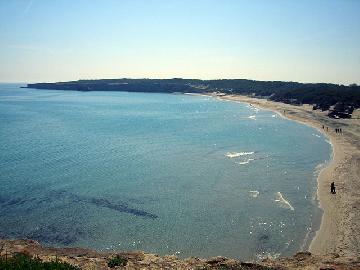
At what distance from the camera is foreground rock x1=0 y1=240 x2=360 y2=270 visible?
674 inches

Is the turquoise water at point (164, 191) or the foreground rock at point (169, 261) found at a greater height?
the foreground rock at point (169, 261)

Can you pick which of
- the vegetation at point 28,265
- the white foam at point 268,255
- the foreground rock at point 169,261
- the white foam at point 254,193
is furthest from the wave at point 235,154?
the vegetation at point 28,265

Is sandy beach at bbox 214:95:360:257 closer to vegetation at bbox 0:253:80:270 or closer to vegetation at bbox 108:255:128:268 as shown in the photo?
vegetation at bbox 108:255:128:268

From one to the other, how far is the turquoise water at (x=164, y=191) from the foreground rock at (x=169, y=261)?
384 centimetres

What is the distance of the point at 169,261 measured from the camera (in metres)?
18.5

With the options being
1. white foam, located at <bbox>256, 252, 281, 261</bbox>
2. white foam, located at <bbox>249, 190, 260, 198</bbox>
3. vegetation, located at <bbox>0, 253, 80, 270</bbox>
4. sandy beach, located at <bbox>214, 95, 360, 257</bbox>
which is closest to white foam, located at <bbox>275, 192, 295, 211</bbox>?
white foam, located at <bbox>249, 190, 260, 198</bbox>

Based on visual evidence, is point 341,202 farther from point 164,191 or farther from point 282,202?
point 164,191

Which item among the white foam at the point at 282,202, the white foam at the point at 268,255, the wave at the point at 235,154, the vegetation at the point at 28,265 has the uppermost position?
the vegetation at the point at 28,265

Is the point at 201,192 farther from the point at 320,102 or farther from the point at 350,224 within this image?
the point at 320,102

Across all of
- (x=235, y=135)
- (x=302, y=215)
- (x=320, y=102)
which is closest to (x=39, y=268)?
(x=302, y=215)

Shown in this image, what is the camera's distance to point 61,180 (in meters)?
37.4

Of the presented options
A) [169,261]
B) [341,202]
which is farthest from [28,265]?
[341,202]

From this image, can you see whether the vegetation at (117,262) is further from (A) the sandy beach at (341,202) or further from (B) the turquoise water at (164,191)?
(A) the sandy beach at (341,202)

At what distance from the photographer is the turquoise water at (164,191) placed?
24.9 m
